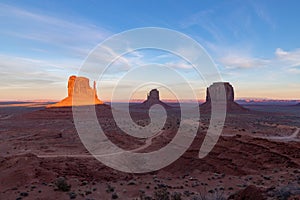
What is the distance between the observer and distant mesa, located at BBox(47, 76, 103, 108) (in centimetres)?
7781

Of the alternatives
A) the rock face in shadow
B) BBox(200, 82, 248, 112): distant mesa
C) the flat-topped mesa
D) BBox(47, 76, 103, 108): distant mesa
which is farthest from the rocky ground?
the flat-topped mesa

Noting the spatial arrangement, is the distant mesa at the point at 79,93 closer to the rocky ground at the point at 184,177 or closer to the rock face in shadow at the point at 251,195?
the rocky ground at the point at 184,177

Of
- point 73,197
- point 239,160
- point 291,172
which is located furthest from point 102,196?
point 239,160

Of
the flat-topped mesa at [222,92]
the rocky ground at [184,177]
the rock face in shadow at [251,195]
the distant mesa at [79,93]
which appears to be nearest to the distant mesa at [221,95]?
the flat-topped mesa at [222,92]

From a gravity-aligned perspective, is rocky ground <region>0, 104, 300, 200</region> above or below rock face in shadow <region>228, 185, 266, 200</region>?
below

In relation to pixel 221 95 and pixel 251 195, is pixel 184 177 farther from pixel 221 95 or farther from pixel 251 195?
pixel 221 95

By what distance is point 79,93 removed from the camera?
8538 cm

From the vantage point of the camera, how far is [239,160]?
1852 cm

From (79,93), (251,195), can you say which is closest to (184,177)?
(251,195)

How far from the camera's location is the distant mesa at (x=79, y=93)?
77.8 meters

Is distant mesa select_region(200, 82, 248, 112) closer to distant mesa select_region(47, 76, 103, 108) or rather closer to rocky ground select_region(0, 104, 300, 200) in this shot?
distant mesa select_region(47, 76, 103, 108)

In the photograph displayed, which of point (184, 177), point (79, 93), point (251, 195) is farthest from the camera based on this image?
point (79, 93)

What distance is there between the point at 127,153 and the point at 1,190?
1335cm

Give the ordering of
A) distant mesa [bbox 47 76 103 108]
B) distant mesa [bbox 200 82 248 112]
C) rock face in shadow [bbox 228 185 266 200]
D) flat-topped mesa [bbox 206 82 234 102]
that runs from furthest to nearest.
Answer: flat-topped mesa [bbox 206 82 234 102] < distant mesa [bbox 200 82 248 112] < distant mesa [bbox 47 76 103 108] < rock face in shadow [bbox 228 185 266 200]
